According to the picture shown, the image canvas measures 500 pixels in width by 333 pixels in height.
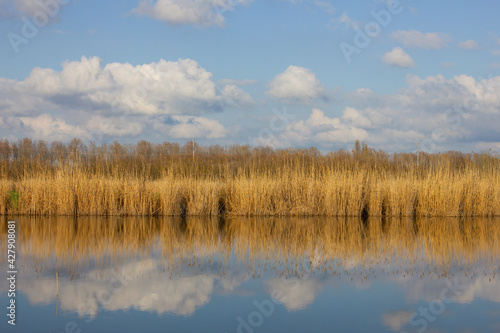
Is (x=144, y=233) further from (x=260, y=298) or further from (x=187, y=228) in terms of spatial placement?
(x=260, y=298)

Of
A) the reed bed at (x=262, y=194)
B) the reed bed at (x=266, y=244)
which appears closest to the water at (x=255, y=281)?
the reed bed at (x=266, y=244)

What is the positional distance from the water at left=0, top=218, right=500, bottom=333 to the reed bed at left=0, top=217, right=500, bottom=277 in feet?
0.09

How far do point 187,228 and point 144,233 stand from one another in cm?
109

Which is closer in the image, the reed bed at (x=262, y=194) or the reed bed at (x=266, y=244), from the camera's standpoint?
the reed bed at (x=266, y=244)

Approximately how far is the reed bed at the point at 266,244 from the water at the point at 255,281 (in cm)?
3

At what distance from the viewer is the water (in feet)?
14.8

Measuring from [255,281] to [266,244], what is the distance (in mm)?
2282

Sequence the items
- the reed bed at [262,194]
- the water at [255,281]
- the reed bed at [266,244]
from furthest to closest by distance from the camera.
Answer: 1. the reed bed at [262,194]
2. the reed bed at [266,244]
3. the water at [255,281]

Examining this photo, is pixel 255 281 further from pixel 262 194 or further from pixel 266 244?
pixel 262 194

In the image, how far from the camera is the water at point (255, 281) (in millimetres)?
4504

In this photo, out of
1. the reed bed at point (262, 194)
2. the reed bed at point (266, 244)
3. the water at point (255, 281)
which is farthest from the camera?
the reed bed at point (262, 194)

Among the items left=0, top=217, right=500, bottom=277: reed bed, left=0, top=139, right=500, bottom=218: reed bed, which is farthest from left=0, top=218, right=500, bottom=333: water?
left=0, top=139, right=500, bottom=218: reed bed

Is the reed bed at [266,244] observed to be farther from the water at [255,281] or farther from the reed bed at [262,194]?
the reed bed at [262,194]

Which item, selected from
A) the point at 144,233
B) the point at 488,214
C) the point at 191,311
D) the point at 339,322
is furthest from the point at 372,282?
the point at 488,214
